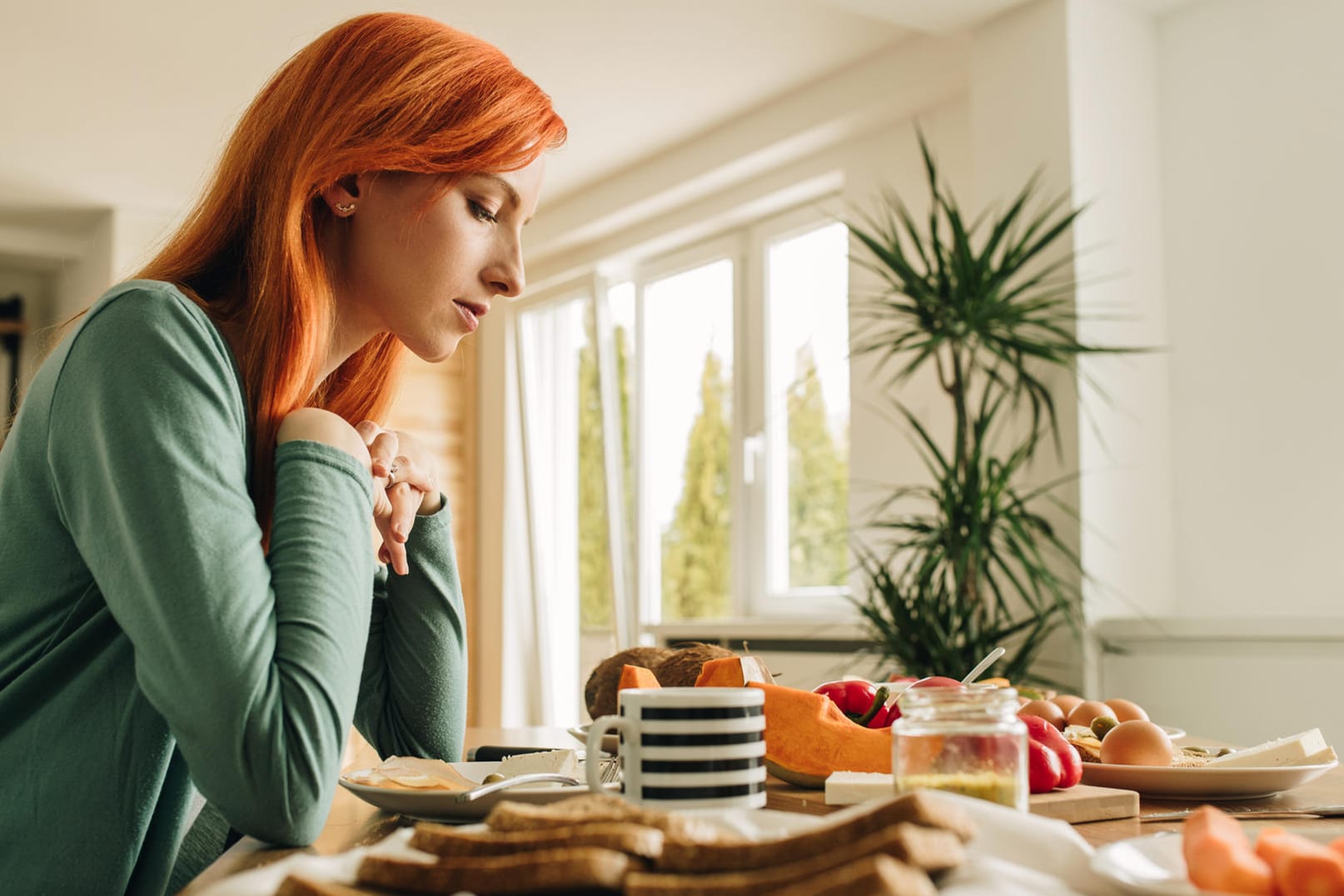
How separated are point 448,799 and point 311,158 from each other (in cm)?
57

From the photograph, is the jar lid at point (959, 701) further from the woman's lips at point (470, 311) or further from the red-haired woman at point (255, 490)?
the woman's lips at point (470, 311)

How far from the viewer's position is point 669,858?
0.57 m

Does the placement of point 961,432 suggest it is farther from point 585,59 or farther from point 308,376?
point 308,376

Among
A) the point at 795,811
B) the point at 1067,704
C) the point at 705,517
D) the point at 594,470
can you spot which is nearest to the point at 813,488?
the point at 705,517

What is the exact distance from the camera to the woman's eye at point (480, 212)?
1.20 metres

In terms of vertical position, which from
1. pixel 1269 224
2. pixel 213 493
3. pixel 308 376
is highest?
pixel 1269 224

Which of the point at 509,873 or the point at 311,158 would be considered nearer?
the point at 509,873

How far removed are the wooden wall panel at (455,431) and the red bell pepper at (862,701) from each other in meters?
5.23

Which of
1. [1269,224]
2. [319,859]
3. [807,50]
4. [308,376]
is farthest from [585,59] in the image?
[319,859]

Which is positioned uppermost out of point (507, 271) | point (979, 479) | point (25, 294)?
point (25, 294)

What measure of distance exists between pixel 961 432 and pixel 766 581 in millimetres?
1889

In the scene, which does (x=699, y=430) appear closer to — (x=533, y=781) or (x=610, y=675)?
(x=610, y=675)

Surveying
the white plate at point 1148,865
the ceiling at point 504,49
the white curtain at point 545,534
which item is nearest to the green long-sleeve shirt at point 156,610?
the white plate at point 1148,865

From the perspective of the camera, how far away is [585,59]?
419 cm
